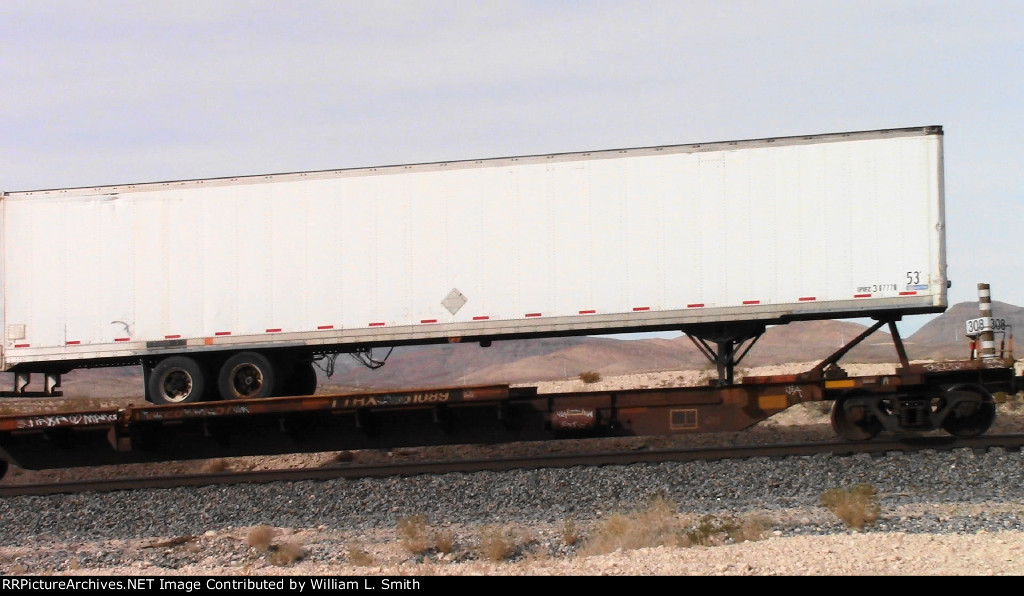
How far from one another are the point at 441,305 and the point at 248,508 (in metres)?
3.52

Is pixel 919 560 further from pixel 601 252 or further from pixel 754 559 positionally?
pixel 601 252

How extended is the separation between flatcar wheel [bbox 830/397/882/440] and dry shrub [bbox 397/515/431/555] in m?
5.81

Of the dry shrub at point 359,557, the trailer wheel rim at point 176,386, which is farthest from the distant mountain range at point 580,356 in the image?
the dry shrub at point 359,557

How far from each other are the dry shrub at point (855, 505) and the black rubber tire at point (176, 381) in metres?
8.20

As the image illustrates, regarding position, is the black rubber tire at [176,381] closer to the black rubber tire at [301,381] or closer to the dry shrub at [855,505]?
the black rubber tire at [301,381]

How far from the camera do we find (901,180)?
37.4ft

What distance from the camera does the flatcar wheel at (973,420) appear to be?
1148 centimetres

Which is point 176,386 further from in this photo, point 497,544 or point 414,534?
point 497,544

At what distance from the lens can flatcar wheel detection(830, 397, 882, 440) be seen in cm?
1173

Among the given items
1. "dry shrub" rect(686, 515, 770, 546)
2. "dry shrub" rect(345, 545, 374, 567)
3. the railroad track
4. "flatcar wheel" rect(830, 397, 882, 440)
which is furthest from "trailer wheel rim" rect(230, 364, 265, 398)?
"flatcar wheel" rect(830, 397, 882, 440)

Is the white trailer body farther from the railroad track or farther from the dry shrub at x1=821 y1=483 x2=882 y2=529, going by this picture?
the dry shrub at x1=821 y1=483 x2=882 y2=529

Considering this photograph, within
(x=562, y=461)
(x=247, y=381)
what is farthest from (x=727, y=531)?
(x=247, y=381)

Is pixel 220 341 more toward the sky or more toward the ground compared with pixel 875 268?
more toward the ground
